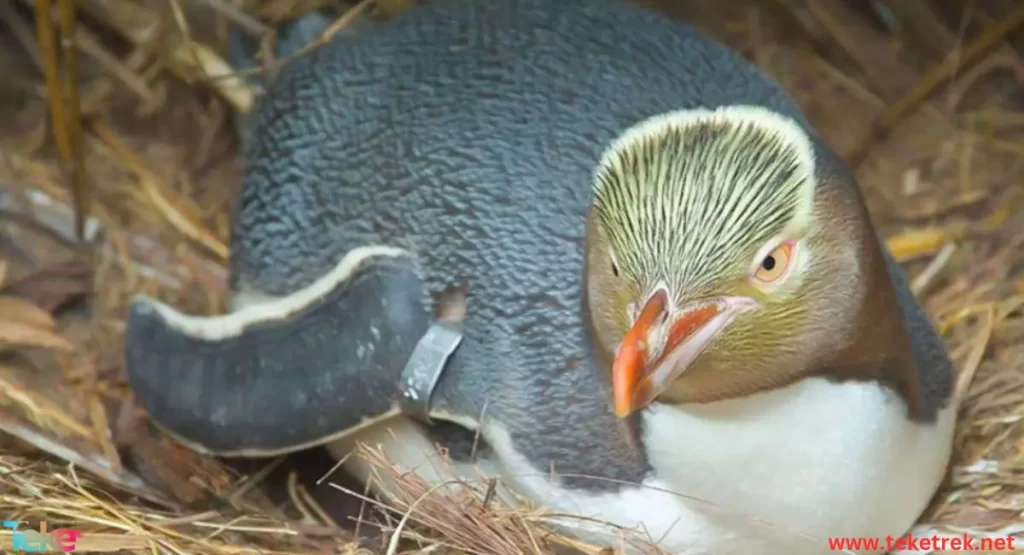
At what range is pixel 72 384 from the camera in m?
1.86

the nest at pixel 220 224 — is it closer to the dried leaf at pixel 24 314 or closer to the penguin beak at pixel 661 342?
the dried leaf at pixel 24 314

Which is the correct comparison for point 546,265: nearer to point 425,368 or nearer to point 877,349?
point 425,368

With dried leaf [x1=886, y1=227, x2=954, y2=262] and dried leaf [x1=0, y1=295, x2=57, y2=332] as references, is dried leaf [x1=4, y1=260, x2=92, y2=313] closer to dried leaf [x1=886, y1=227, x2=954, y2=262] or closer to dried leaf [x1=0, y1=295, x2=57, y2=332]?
dried leaf [x1=0, y1=295, x2=57, y2=332]

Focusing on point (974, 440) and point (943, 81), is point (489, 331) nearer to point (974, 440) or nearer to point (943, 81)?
point (974, 440)

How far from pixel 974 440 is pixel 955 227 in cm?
43

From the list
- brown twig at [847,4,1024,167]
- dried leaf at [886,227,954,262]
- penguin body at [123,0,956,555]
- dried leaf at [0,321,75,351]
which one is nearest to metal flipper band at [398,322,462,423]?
penguin body at [123,0,956,555]

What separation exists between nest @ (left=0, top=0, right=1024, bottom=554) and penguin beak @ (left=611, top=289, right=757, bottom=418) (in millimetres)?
275

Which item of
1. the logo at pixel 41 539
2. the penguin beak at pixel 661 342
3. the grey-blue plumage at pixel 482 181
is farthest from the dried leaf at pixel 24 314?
the penguin beak at pixel 661 342

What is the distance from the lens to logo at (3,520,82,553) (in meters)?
1.42

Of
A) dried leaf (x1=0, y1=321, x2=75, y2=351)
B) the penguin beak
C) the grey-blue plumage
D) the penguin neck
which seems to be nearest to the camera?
the penguin beak

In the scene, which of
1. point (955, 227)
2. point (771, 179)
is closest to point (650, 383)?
point (771, 179)

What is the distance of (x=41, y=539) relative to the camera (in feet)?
4.69

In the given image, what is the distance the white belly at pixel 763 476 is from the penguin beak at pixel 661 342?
110mm

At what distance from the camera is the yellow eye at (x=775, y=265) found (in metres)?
1.17
